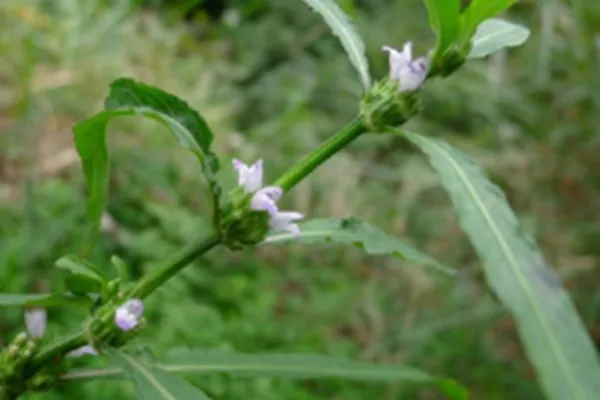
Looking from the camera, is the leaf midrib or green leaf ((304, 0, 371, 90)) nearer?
the leaf midrib

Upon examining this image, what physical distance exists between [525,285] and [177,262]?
0.67 feet

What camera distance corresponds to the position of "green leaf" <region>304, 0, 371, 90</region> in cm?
51

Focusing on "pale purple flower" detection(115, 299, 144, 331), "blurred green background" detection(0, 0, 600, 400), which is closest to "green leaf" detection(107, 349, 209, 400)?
"pale purple flower" detection(115, 299, 144, 331)

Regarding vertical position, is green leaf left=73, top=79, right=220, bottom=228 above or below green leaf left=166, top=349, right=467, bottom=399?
above

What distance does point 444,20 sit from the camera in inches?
17.5

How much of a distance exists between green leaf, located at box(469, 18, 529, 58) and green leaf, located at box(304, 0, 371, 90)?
7 cm

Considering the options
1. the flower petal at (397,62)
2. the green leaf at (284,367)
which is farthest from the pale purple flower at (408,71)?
the green leaf at (284,367)

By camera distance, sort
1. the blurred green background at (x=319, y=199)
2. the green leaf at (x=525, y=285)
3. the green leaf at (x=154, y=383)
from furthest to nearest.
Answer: the blurred green background at (x=319, y=199)
the green leaf at (x=154, y=383)
the green leaf at (x=525, y=285)

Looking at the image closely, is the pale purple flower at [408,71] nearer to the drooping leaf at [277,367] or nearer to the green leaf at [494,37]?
the green leaf at [494,37]

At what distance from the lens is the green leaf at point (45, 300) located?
45cm

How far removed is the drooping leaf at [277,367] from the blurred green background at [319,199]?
761mm

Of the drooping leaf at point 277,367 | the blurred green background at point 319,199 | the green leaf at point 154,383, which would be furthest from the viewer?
the blurred green background at point 319,199

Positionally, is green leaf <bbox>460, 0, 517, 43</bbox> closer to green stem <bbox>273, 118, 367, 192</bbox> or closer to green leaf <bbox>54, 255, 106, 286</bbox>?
green stem <bbox>273, 118, 367, 192</bbox>

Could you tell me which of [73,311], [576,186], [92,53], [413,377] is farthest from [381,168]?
[413,377]
